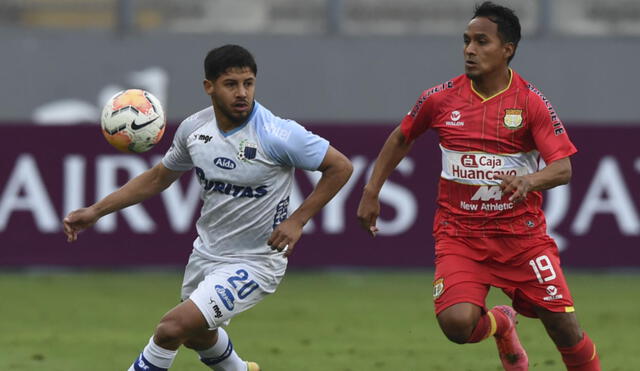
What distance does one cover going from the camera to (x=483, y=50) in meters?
7.63

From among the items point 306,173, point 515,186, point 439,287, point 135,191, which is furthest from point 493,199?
point 306,173

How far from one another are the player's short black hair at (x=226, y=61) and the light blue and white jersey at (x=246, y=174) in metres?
0.33

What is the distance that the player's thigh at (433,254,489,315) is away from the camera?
7645mm

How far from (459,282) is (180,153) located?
1.79 meters

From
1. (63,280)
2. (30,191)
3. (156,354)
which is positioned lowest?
(63,280)

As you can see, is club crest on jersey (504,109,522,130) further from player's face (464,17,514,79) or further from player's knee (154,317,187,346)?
player's knee (154,317,187,346)

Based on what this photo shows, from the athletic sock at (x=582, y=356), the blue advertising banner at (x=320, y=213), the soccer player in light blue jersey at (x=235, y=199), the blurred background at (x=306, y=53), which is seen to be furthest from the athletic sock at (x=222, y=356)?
the blurred background at (x=306, y=53)

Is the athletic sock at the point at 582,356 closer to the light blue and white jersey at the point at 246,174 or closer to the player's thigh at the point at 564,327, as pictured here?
the player's thigh at the point at 564,327

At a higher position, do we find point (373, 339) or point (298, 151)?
point (298, 151)

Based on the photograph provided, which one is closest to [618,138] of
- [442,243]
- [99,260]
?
[99,260]

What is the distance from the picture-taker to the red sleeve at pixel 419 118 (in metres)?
7.88

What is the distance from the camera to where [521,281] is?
7688 mm

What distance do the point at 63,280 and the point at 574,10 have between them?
8.40m

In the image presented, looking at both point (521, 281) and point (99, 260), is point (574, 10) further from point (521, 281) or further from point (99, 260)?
point (521, 281)
